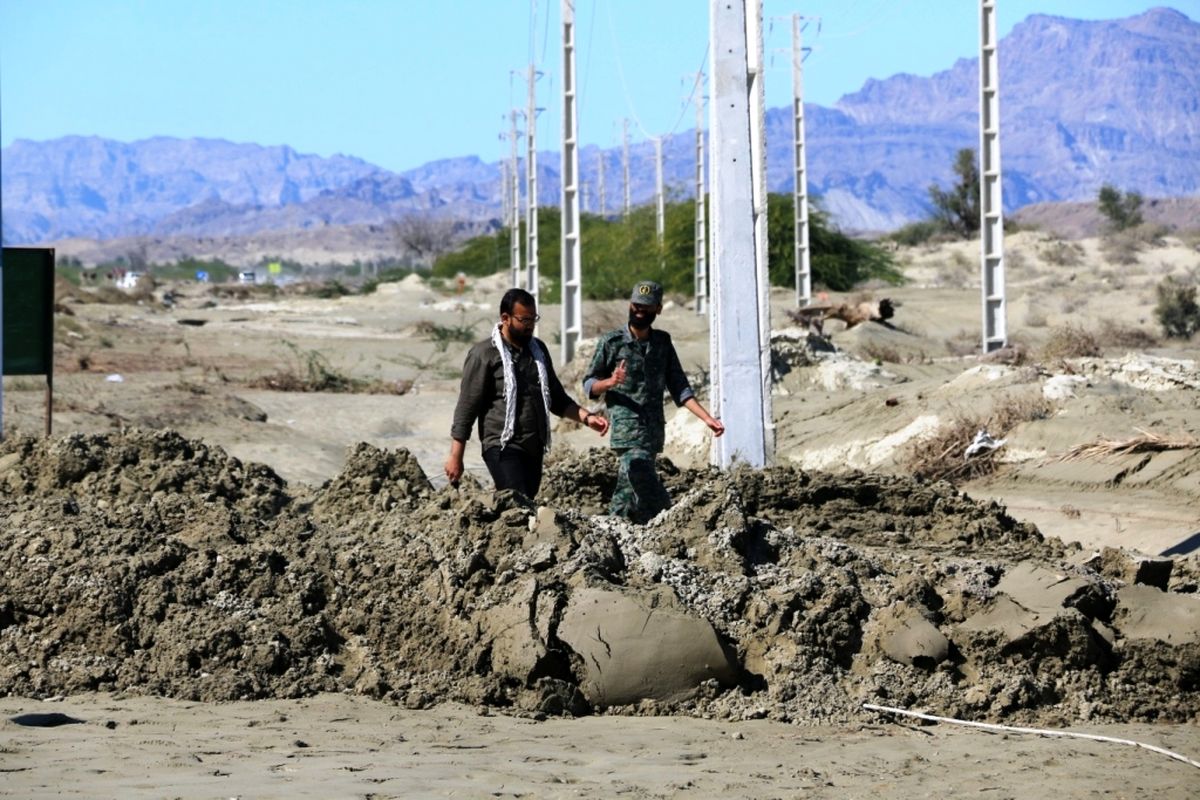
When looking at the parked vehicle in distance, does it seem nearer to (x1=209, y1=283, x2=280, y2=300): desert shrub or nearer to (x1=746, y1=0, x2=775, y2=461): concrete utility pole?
(x1=209, y1=283, x2=280, y2=300): desert shrub

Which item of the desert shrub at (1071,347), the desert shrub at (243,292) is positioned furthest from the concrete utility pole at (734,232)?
the desert shrub at (243,292)

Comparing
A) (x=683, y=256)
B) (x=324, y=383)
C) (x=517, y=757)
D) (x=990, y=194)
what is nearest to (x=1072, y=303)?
(x=683, y=256)

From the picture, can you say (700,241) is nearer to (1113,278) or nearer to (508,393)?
(1113,278)

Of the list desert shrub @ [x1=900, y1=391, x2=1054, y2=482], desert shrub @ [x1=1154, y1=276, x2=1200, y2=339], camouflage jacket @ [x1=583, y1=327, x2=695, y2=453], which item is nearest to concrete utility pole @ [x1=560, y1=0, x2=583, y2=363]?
desert shrub @ [x1=1154, y1=276, x2=1200, y2=339]

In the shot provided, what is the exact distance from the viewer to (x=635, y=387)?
355 inches

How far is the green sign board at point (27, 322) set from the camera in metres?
14.3

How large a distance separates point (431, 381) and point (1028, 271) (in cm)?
3248

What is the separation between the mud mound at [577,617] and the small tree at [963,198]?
2809 inches

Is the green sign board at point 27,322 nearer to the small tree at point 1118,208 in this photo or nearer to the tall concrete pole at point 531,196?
the tall concrete pole at point 531,196

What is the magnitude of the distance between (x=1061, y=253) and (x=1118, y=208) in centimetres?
1868

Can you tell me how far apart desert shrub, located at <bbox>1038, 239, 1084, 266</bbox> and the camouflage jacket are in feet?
175

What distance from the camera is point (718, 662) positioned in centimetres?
704

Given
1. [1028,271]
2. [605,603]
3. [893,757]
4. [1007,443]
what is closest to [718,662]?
[605,603]

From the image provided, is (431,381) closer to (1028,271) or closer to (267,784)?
(267,784)
